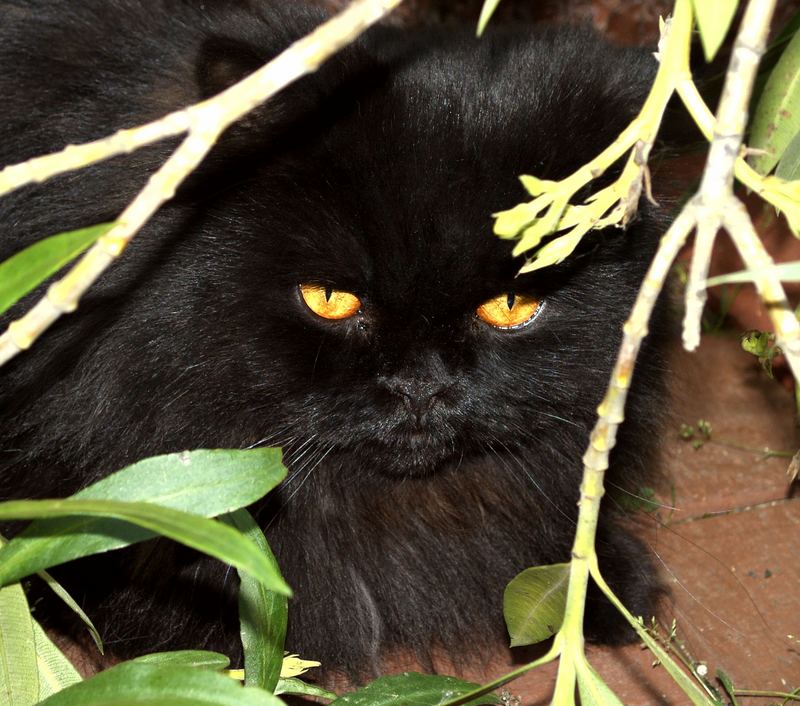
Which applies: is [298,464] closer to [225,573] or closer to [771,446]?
[225,573]

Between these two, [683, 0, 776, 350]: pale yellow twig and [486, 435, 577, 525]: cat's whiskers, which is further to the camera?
[486, 435, 577, 525]: cat's whiskers

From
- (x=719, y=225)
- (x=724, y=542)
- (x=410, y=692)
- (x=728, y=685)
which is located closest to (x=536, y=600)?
(x=410, y=692)

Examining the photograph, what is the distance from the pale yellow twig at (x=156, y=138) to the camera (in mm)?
795

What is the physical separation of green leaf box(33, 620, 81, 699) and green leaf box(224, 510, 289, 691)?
0.71 feet

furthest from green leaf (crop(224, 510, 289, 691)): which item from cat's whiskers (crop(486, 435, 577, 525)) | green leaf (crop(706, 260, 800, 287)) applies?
green leaf (crop(706, 260, 800, 287))

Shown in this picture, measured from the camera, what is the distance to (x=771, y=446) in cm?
232

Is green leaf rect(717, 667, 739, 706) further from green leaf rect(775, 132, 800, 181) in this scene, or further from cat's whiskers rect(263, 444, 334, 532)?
green leaf rect(775, 132, 800, 181)

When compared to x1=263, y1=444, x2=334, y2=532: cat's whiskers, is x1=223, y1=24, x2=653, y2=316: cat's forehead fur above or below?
above

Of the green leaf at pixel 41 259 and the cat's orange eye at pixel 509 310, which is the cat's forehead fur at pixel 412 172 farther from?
the green leaf at pixel 41 259

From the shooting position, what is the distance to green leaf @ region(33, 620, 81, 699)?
4.20 ft

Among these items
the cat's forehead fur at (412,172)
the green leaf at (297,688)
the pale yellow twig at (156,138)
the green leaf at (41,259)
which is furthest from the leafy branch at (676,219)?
the green leaf at (297,688)

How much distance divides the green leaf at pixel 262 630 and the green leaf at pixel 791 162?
0.80 meters

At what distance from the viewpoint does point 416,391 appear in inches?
57.0

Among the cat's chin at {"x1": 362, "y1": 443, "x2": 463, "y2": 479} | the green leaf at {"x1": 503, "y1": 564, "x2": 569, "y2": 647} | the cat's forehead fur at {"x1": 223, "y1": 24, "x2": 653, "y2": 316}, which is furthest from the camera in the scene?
the cat's chin at {"x1": 362, "y1": 443, "x2": 463, "y2": 479}
